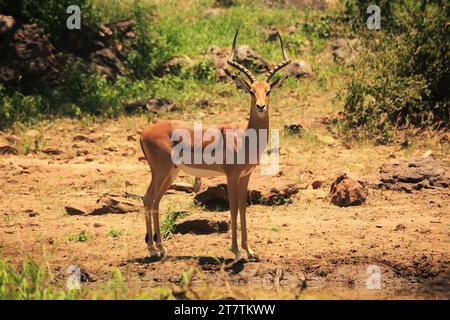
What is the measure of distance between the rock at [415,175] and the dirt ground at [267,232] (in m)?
0.15

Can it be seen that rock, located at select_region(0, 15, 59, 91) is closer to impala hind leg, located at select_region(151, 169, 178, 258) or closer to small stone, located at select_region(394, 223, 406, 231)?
impala hind leg, located at select_region(151, 169, 178, 258)

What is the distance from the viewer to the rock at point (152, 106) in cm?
1684

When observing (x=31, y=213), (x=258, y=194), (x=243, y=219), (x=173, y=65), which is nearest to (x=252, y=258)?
(x=243, y=219)

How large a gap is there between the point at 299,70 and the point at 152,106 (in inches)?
139

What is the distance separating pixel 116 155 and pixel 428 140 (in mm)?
5558

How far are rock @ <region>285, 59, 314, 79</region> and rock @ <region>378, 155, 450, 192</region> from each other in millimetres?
5845

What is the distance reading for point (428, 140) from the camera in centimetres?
1487

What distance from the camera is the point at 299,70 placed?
1836cm

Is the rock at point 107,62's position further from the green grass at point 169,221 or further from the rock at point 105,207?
the green grass at point 169,221

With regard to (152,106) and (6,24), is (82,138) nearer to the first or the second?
(152,106)

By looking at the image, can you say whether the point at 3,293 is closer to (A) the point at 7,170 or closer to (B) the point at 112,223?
(B) the point at 112,223

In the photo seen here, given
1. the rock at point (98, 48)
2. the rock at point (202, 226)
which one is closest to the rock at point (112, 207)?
the rock at point (202, 226)

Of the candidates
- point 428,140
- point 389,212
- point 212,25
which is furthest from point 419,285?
point 212,25

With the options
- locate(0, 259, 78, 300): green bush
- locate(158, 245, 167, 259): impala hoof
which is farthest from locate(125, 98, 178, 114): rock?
locate(0, 259, 78, 300): green bush
